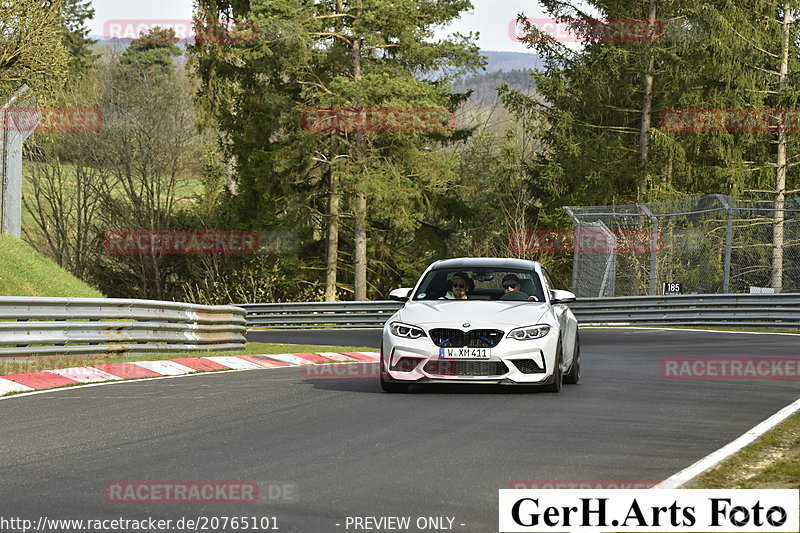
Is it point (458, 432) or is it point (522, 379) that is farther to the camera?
point (522, 379)

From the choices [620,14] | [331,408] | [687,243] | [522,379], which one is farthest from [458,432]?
[620,14]

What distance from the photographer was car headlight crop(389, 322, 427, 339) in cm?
1238

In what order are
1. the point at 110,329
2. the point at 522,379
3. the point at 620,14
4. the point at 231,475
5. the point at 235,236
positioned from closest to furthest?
1. the point at 231,475
2. the point at 522,379
3. the point at 110,329
4. the point at 620,14
5. the point at 235,236

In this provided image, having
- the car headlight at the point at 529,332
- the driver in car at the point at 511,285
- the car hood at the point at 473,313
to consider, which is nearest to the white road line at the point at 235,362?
the car hood at the point at 473,313

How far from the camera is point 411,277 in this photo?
52.8m

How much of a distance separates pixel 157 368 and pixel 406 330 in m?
4.74

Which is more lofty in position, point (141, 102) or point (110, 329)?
point (141, 102)

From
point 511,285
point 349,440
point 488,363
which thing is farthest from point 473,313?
point 349,440

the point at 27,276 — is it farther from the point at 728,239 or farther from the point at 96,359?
the point at 728,239

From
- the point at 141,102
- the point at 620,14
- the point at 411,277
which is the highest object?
the point at 620,14

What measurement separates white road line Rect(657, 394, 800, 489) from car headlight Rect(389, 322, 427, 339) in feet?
11.7

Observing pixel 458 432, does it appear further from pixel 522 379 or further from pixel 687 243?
pixel 687 243

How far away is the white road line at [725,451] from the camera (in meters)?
7.13

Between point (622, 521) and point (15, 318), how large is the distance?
10610mm
